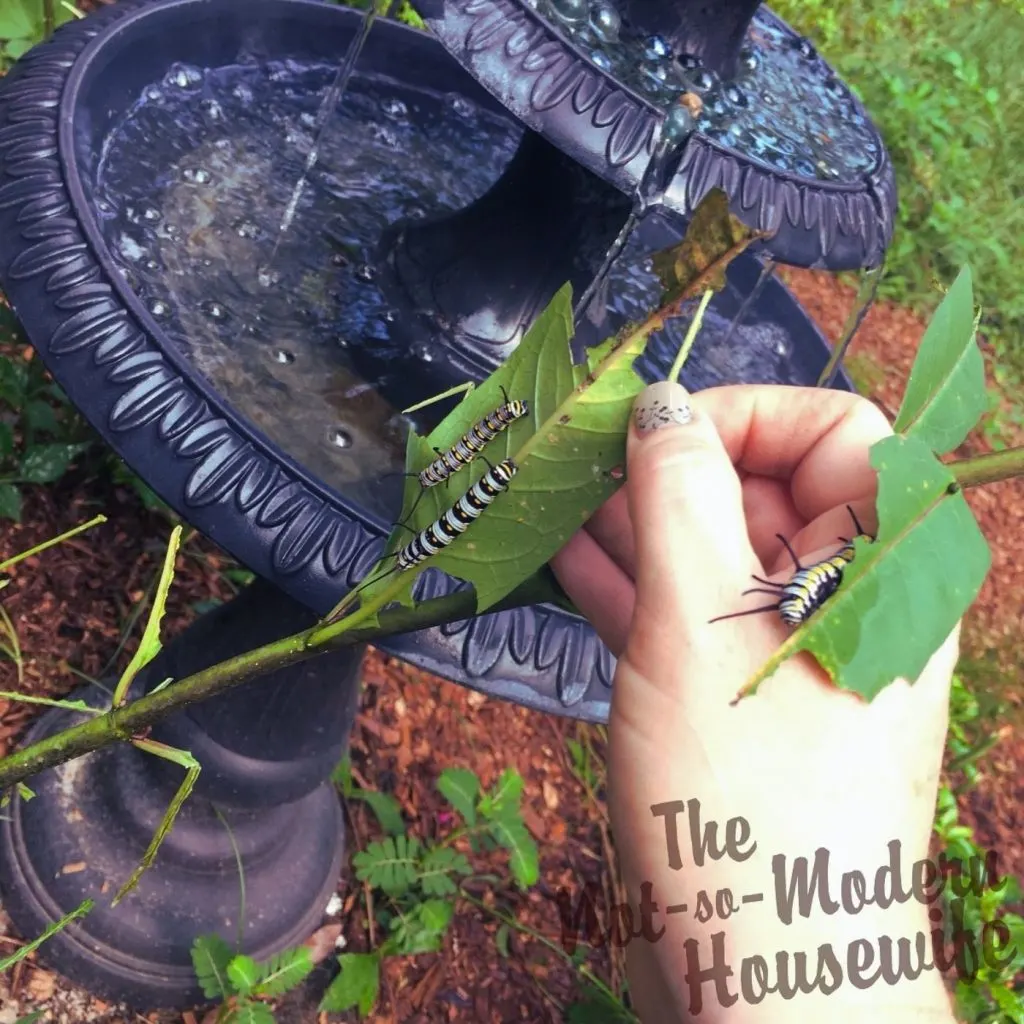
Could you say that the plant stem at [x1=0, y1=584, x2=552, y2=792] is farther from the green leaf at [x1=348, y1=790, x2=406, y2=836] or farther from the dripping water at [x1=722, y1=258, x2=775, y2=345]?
the green leaf at [x1=348, y1=790, x2=406, y2=836]

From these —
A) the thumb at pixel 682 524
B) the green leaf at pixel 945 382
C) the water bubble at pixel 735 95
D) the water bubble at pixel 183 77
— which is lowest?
the water bubble at pixel 183 77

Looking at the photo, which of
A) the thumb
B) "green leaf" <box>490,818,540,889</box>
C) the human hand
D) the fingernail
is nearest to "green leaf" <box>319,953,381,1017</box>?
"green leaf" <box>490,818,540,889</box>

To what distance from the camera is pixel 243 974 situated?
7.23 feet

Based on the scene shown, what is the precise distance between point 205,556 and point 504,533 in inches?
88.4

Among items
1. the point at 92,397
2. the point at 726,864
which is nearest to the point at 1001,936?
the point at 726,864

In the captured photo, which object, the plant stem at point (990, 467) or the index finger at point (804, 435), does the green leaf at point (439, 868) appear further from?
the plant stem at point (990, 467)

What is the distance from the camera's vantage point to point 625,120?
1.56 meters

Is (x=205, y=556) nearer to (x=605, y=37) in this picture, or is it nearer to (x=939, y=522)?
(x=605, y=37)

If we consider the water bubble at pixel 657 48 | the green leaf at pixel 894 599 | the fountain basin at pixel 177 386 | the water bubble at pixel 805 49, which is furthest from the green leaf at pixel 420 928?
the water bubble at pixel 805 49

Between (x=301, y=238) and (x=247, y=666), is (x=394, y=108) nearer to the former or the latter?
(x=301, y=238)

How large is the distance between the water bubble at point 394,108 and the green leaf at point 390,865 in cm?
194

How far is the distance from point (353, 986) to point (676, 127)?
2107 mm

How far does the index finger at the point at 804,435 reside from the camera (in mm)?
1310

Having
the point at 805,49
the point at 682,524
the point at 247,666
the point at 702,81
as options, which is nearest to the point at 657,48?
the point at 702,81
